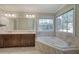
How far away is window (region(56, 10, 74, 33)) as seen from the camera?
5.41 ft

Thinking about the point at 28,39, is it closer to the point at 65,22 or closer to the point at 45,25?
the point at 45,25

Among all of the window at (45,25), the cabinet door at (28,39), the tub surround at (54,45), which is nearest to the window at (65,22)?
the window at (45,25)

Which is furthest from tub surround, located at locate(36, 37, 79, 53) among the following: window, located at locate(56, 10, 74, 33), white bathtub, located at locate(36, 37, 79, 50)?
window, located at locate(56, 10, 74, 33)

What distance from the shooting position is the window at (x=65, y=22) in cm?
165

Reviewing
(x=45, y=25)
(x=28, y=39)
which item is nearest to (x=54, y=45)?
(x=45, y=25)

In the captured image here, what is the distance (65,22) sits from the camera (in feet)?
5.66

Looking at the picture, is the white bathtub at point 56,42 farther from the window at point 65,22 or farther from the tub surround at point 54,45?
the window at point 65,22

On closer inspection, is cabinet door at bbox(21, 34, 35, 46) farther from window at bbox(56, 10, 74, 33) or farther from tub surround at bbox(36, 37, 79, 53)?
window at bbox(56, 10, 74, 33)
